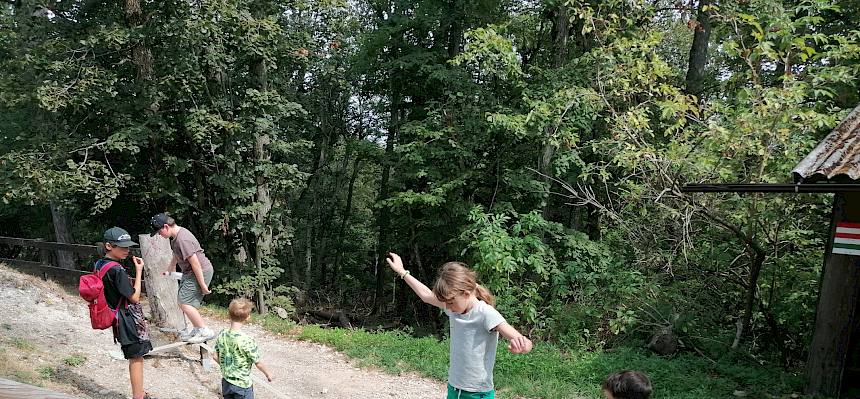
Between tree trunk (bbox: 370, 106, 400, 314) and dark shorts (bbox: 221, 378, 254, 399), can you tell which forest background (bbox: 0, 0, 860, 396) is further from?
dark shorts (bbox: 221, 378, 254, 399)

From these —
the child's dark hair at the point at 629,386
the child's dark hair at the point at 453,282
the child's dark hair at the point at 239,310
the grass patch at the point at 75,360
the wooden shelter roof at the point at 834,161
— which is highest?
the wooden shelter roof at the point at 834,161

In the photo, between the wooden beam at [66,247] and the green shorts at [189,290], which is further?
the wooden beam at [66,247]

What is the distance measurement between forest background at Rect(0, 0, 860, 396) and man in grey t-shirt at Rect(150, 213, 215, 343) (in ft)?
15.5

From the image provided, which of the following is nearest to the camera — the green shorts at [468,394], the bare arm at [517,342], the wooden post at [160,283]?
the bare arm at [517,342]

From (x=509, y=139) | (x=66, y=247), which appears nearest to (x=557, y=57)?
(x=509, y=139)

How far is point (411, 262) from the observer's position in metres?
16.4

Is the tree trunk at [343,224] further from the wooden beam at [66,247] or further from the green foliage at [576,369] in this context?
the green foliage at [576,369]

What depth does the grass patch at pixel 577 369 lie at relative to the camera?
6.69 metres

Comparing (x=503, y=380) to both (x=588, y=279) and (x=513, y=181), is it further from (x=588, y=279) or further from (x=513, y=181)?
(x=513, y=181)

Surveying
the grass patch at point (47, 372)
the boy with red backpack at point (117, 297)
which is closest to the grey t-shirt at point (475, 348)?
the boy with red backpack at point (117, 297)

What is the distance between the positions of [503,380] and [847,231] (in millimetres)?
4147

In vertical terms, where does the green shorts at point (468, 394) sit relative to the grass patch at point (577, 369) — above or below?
above

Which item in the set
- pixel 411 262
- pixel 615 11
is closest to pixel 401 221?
pixel 411 262

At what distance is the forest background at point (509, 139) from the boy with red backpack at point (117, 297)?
5728 mm
